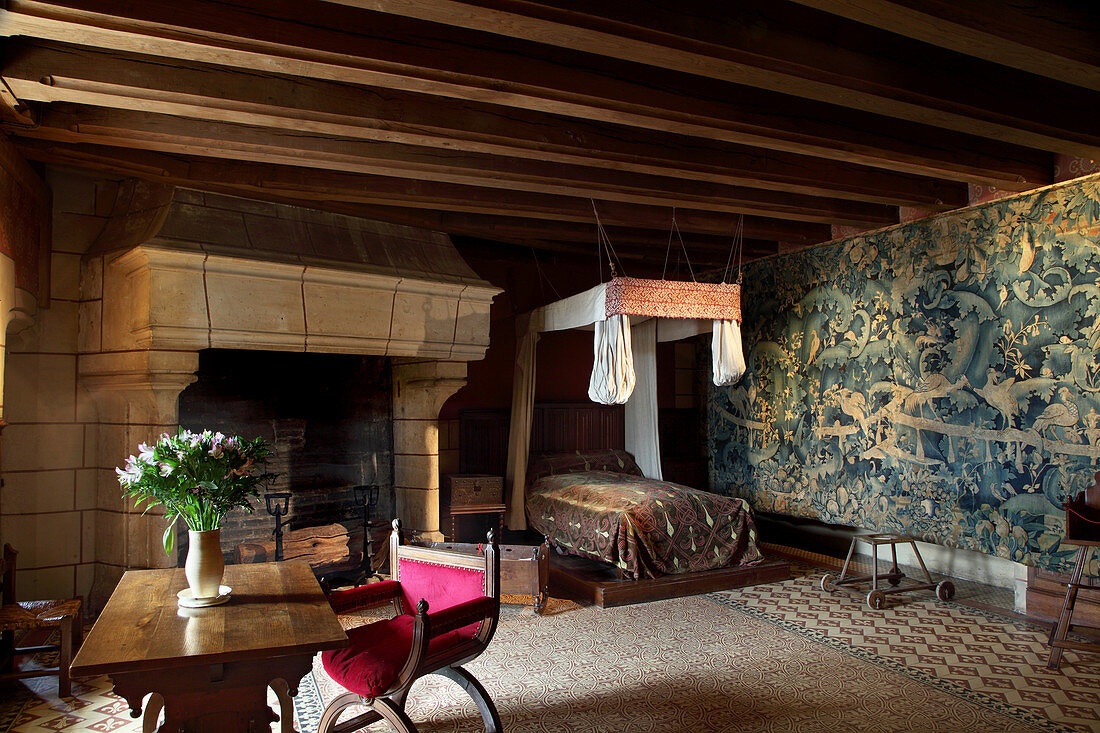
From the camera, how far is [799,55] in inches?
111

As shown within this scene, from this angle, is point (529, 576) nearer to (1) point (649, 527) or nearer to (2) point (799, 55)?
(1) point (649, 527)

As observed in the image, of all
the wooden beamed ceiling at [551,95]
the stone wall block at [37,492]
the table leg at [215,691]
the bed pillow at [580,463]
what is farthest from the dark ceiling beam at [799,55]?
the bed pillow at [580,463]

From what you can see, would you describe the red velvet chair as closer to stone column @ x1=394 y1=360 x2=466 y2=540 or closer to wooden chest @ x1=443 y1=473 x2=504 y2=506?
stone column @ x1=394 y1=360 x2=466 y2=540

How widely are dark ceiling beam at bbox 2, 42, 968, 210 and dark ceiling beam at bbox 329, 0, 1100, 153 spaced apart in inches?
30.6

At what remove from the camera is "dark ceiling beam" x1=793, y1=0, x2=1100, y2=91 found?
247 centimetres

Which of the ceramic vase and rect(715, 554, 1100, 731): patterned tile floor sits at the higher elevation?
the ceramic vase

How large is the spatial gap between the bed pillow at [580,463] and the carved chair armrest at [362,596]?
3.09 meters

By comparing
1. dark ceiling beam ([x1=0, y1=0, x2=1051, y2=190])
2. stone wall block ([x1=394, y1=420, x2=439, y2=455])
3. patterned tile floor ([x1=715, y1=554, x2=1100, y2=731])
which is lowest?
patterned tile floor ([x1=715, y1=554, x2=1100, y2=731])

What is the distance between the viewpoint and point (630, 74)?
3119 millimetres

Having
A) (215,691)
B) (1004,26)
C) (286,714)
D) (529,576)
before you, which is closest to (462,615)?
(286,714)

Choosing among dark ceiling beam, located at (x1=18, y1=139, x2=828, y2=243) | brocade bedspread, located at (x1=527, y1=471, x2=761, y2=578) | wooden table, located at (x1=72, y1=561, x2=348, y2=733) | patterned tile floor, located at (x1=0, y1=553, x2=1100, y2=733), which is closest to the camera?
wooden table, located at (x1=72, y1=561, x2=348, y2=733)

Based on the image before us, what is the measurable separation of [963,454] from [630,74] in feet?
11.9

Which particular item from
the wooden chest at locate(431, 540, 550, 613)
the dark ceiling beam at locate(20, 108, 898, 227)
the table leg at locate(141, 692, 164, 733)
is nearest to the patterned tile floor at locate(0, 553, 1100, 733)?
the wooden chest at locate(431, 540, 550, 613)

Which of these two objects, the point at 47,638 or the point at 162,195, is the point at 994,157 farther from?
the point at 47,638
